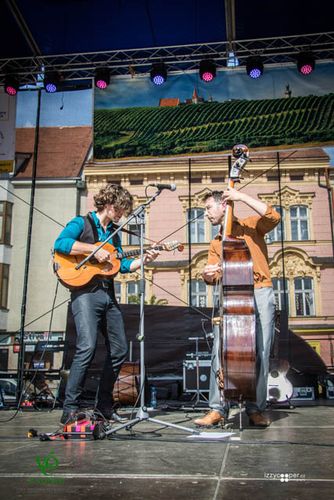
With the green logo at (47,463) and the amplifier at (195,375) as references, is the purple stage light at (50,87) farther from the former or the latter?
the green logo at (47,463)

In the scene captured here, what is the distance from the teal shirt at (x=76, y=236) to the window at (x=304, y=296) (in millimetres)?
9207

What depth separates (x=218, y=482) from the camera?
5.91 ft

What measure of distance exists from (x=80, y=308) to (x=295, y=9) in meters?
6.40

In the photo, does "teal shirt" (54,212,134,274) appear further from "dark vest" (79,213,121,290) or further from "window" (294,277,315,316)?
"window" (294,277,315,316)

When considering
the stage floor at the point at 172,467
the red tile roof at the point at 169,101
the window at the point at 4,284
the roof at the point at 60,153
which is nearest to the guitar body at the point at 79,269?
the stage floor at the point at 172,467

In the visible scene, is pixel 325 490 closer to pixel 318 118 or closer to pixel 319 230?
pixel 318 118

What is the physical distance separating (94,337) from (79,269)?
0.55 m

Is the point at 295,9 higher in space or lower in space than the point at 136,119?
higher

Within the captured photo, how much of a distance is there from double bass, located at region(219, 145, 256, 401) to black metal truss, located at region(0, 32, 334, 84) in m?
6.30

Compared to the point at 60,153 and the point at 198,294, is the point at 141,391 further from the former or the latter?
the point at 60,153

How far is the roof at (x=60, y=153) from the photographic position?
1204cm

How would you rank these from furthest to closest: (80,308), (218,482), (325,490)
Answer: (80,308), (218,482), (325,490)

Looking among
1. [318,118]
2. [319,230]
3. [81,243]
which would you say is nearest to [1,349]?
[319,230]

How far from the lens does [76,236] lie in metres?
3.92
